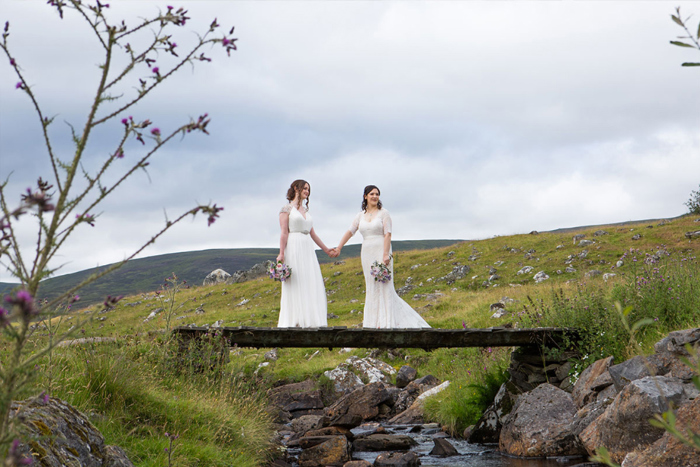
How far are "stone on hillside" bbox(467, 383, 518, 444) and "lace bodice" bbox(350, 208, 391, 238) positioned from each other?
4.48 metres

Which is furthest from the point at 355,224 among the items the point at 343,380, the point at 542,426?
the point at 542,426

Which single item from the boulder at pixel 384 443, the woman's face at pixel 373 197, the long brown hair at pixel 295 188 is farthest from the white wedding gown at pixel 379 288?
the boulder at pixel 384 443

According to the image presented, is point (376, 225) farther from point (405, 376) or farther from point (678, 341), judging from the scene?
point (678, 341)

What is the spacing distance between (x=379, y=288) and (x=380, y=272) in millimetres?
467

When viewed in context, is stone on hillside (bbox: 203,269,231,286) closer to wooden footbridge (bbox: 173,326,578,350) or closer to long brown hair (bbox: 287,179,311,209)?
long brown hair (bbox: 287,179,311,209)

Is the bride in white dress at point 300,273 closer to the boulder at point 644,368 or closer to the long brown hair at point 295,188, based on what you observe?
the long brown hair at point 295,188

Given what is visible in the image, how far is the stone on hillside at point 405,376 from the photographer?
14.9 meters

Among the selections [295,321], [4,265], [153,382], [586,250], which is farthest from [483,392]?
[586,250]

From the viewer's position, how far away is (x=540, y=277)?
25.5 m

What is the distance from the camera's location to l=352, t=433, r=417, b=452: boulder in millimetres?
9578

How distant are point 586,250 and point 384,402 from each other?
761 inches

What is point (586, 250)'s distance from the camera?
93.8 feet

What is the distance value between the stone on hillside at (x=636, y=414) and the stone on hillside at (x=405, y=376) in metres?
7.93

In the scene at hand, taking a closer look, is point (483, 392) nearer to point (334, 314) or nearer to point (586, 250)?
point (334, 314)
